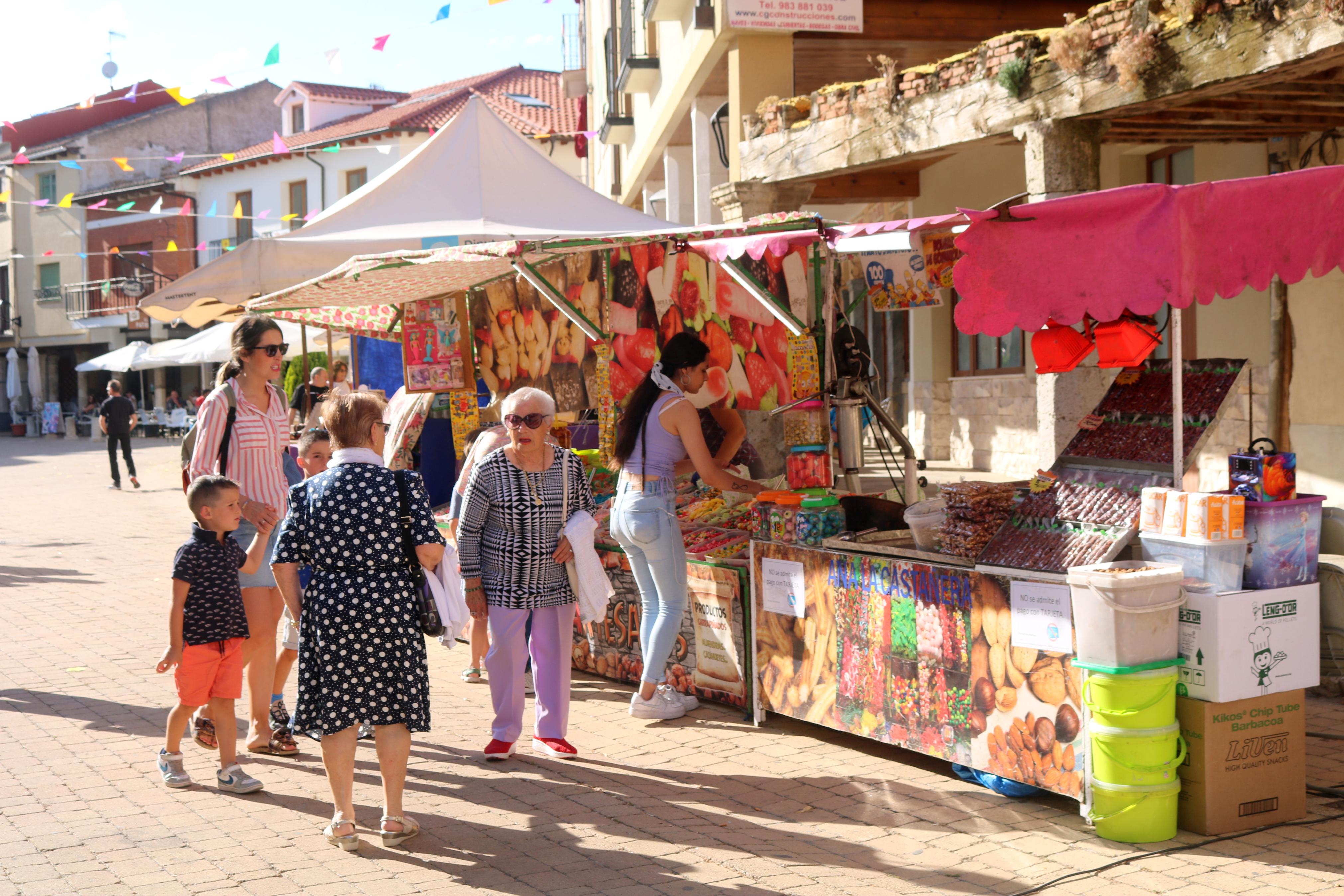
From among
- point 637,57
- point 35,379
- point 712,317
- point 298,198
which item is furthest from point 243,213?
point 712,317

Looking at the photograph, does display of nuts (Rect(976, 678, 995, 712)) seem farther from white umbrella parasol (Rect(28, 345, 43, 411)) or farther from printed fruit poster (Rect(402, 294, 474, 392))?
white umbrella parasol (Rect(28, 345, 43, 411))

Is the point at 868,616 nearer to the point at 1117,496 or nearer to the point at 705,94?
the point at 1117,496

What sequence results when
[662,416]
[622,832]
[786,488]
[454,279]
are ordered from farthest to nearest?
1. [454,279]
2. [786,488]
3. [662,416]
4. [622,832]

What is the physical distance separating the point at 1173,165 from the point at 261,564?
9.84 metres

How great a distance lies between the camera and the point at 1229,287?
14.0 feet

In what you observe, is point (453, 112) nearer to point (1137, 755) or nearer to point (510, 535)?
point (510, 535)

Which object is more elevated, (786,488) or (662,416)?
(662,416)

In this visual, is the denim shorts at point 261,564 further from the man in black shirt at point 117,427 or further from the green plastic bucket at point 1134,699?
the man in black shirt at point 117,427

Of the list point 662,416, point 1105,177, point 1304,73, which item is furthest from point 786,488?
point 1105,177

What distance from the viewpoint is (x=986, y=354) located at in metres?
15.6

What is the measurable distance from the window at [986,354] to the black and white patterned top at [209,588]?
10405 millimetres

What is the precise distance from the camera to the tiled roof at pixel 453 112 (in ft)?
122

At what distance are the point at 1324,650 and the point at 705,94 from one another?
10008 mm

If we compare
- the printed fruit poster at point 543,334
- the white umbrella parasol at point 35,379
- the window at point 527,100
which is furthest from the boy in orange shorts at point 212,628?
the white umbrella parasol at point 35,379
